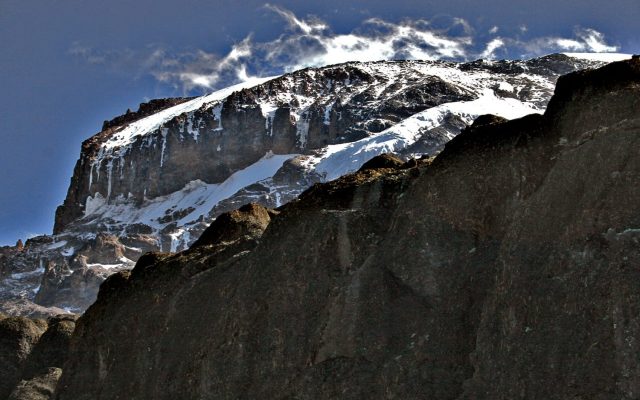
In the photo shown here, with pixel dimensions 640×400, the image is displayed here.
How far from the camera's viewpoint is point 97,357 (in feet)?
103

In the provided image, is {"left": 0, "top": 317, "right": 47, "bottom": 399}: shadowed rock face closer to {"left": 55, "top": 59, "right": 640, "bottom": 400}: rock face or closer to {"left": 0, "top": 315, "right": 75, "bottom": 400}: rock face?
{"left": 0, "top": 315, "right": 75, "bottom": 400}: rock face

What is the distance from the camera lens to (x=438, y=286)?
22.6 metres

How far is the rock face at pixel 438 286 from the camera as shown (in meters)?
18.3

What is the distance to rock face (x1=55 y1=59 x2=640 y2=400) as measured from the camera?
18.3 m

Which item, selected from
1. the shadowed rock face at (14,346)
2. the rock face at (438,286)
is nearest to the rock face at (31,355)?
the shadowed rock face at (14,346)

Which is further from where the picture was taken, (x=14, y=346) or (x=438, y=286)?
(x=14, y=346)

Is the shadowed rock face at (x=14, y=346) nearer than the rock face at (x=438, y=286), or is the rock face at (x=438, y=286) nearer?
the rock face at (x=438, y=286)

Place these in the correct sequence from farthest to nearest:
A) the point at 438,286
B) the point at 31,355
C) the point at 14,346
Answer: the point at 14,346 < the point at 31,355 < the point at 438,286

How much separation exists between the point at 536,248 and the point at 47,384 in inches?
908

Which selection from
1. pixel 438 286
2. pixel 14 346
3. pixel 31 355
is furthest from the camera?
pixel 14 346

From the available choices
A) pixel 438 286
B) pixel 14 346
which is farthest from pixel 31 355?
pixel 438 286

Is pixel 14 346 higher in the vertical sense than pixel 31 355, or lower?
higher

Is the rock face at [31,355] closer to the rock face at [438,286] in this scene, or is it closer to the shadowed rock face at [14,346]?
the shadowed rock face at [14,346]

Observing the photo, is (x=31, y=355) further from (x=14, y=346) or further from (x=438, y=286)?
(x=438, y=286)
